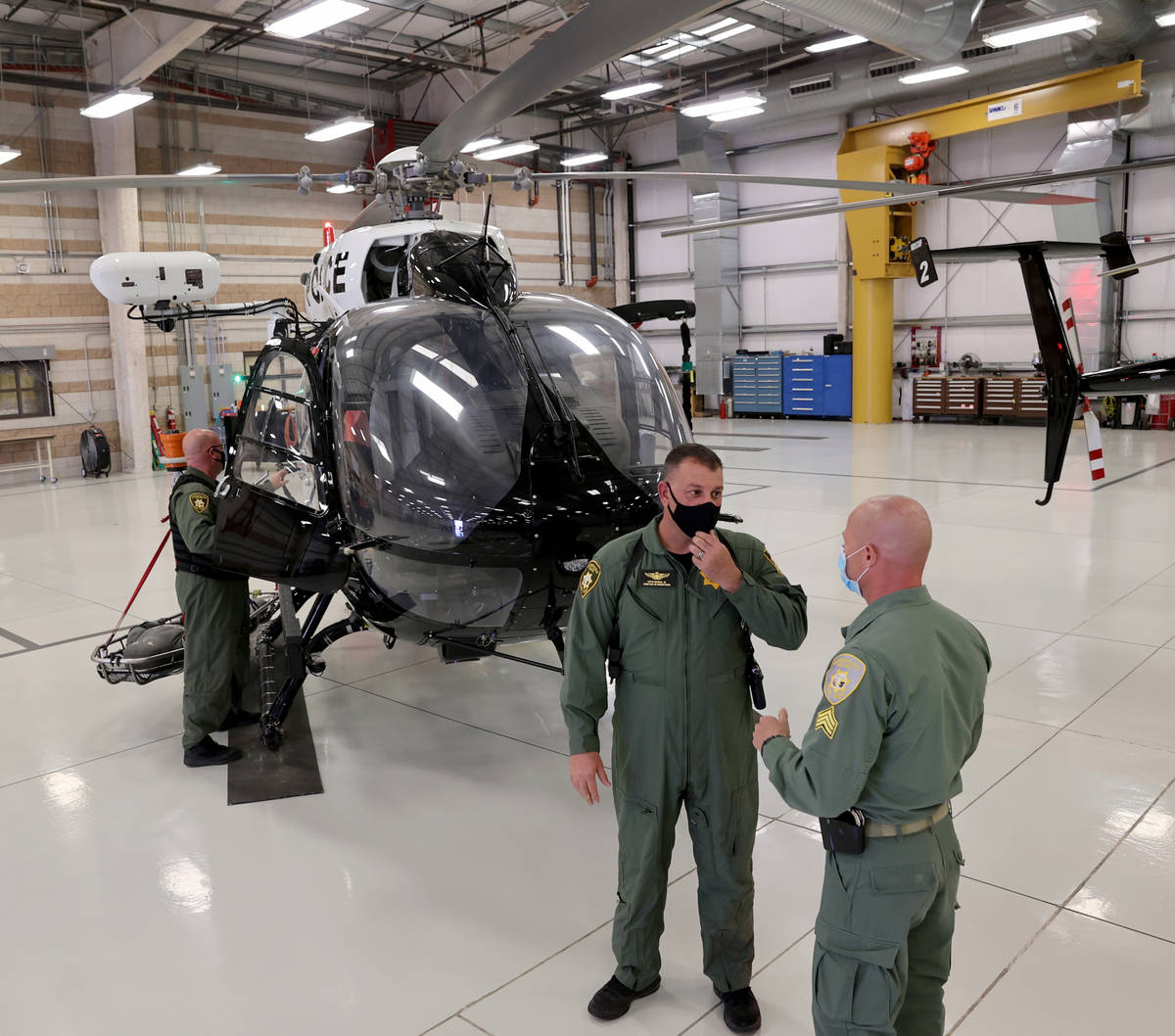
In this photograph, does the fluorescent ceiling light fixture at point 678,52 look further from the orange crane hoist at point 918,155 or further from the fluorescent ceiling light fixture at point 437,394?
the fluorescent ceiling light fixture at point 437,394

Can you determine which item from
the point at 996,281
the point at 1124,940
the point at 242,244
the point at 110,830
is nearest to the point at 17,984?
the point at 110,830

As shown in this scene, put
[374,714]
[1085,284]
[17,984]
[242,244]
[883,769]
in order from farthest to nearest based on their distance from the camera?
[242,244]
[1085,284]
[374,714]
[17,984]
[883,769]

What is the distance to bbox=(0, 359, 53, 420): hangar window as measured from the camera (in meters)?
15.1

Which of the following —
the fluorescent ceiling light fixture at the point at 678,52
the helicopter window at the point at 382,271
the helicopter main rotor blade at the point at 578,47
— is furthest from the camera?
the fluorescent ceiling light fixture at the point at 678,52

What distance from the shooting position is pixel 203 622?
4.32m

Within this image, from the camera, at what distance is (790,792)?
1.95 m

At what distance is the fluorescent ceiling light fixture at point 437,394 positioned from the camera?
3.92 metres

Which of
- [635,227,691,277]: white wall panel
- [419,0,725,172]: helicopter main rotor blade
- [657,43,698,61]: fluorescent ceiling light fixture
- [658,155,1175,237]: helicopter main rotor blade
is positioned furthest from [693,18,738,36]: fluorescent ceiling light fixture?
[419,0,725,172]: helicopter main rotor blade

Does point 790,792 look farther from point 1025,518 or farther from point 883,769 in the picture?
point 1025,518

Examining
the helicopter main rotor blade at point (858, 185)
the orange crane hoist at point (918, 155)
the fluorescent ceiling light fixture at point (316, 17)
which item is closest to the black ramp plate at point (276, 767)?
the helicopter main rotor blade at point (858, 185)

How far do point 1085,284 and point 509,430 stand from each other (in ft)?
43.7

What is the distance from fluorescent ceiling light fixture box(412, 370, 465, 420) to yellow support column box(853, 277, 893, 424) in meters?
15.6

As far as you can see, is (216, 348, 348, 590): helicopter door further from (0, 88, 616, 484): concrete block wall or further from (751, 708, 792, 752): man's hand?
(0, 88, 616, 484): concrete block wall

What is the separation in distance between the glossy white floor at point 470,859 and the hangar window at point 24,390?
10.4 m
